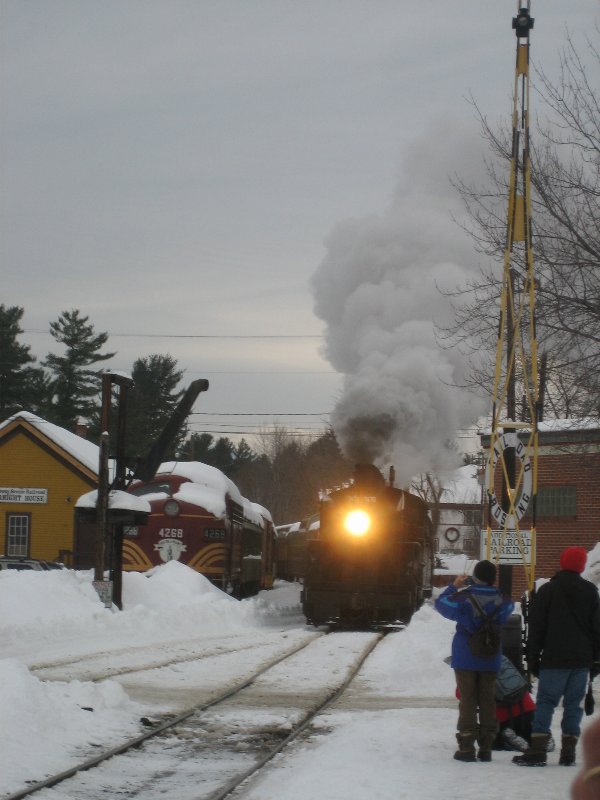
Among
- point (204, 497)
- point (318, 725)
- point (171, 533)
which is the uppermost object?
point (204, 497)

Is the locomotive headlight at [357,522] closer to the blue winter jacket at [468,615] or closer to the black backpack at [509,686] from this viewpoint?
the black backpack at [509,686]

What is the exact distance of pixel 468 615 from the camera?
28.8 feet

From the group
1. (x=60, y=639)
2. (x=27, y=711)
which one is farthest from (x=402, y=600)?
(x=27, y=711)

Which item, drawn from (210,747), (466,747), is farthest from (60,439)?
(466,747)

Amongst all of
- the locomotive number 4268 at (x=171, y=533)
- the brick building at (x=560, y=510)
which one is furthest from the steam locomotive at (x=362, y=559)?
the brick building at (x=560, y=510)

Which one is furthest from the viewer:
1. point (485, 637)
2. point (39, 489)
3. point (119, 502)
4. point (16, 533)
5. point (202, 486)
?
point (39, 489)

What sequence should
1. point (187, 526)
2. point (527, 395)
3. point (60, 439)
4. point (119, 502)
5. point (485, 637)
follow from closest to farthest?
1. point (485, 637)
2. point (527, 395)
3. point (119, 502)
4. point (187, 526)
5. point (60, 439)

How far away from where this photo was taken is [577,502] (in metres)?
34.6

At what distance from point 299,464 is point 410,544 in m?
77.3

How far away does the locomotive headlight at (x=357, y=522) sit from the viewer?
77.9 ft

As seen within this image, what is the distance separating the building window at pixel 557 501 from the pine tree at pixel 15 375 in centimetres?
4370

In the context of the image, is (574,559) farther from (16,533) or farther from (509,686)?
(16,533)

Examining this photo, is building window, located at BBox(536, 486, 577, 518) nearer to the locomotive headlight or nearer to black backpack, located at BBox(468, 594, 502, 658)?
the locomotive headlight

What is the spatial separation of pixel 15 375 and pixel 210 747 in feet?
215
